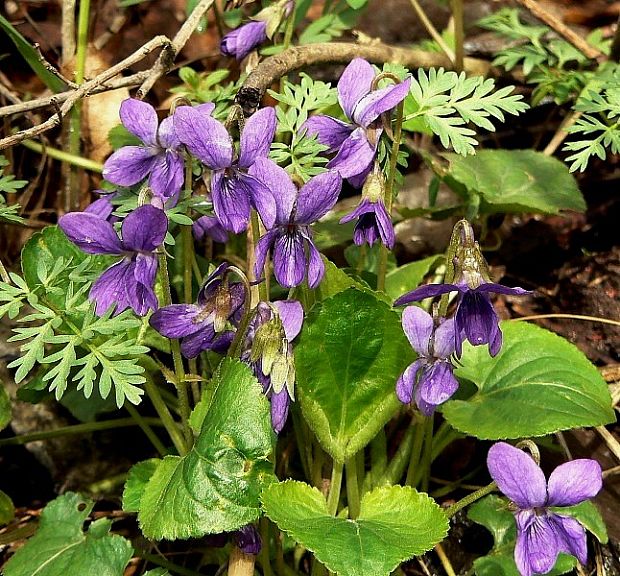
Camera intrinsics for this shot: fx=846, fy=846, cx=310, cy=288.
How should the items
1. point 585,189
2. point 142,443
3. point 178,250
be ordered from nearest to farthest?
point 178,250
point 142,443
point 585,189

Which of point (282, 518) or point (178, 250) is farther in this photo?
point (178, 250)

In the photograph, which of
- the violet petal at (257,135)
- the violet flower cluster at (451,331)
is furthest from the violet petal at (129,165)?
the violet flower cluster at (451,331)

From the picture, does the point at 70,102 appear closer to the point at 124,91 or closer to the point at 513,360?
the point at 513,360

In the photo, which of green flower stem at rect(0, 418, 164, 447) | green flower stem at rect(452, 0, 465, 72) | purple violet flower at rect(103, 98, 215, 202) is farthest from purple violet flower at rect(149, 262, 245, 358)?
green flower stem at rect(452, 0, 465, 72)

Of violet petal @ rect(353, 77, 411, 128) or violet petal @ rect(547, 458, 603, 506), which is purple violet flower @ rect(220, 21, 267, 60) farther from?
violet petal @ rect(547, 458, 603, 506)

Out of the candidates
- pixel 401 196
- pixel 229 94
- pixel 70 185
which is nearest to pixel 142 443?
pixel 70 185

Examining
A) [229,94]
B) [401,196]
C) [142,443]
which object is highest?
[229,94]

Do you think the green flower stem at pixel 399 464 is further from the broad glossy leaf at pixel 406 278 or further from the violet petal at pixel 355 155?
the violet petal at pixel 355 155
